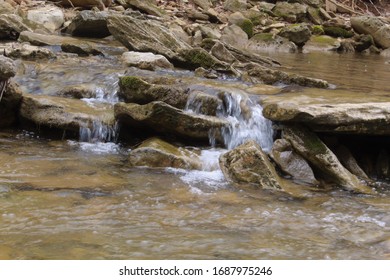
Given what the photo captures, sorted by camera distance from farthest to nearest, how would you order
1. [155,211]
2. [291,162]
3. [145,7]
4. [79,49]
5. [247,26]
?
[247,26], [145,7], [79,49], [291,162], [155,211]

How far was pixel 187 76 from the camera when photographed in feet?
25.8

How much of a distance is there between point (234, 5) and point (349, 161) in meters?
16.4

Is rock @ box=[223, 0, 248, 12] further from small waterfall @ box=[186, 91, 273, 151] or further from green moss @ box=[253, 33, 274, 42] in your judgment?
small waterfall @ box=[186, 91, 273, 151]

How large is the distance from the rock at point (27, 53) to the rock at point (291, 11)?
13.8m

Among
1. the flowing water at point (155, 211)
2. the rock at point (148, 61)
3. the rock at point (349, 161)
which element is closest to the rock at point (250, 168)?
the flowing water at point (155, 211)

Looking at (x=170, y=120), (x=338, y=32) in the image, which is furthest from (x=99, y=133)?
(x=338, y=32)

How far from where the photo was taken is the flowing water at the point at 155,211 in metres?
3.16

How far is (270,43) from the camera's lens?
54.1ft

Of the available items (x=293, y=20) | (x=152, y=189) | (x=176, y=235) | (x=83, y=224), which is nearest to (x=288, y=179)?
(x=152, y=189)

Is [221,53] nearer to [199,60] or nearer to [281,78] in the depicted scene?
[199,60]

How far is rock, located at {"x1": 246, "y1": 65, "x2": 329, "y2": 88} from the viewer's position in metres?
7.47

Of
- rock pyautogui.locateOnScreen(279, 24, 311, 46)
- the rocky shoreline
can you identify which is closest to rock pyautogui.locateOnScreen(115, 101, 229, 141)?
the rocky shoreline

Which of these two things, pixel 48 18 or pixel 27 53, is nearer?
pixel 27 53

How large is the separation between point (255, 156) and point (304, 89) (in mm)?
2593
